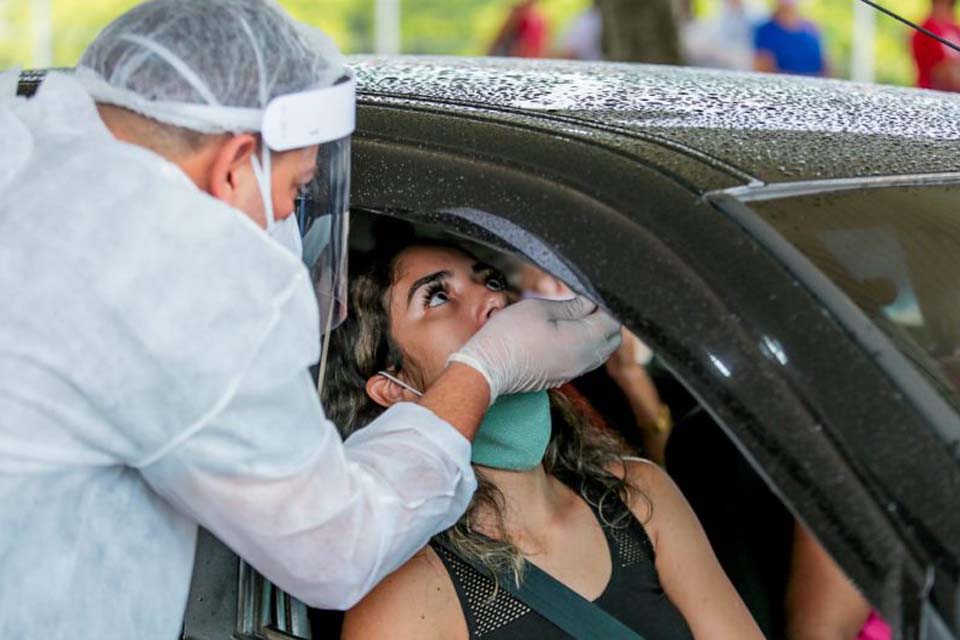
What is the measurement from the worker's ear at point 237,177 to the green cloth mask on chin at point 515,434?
55 centimetres

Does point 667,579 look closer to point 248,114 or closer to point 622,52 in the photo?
point 248,114

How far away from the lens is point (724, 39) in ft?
31.8

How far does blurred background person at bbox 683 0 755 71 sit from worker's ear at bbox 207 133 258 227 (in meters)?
6.82

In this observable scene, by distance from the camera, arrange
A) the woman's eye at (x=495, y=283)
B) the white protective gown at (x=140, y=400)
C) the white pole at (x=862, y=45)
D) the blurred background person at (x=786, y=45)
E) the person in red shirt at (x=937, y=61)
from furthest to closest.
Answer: the white pole at (x=862, y=45), the blurred background person at (x=786, y=45), the person in red shirt at (x=937, y=61), the woman's eye at (x=495, y=283), the white protective gown at (x=140, y=400)

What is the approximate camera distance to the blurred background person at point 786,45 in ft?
32.7

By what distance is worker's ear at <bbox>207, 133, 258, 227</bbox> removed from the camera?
5.82 ft

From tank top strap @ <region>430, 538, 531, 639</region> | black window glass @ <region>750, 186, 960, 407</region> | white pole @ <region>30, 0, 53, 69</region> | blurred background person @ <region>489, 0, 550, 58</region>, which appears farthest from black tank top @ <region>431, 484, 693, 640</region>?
white pole @ <region>30, 0, 53, 69</region>

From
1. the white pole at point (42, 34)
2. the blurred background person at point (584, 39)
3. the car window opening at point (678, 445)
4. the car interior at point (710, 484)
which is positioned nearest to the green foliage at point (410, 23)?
the white pole at point (42, 34)

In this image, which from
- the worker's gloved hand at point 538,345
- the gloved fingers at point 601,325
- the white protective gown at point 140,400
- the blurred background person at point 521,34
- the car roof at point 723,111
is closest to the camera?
the white protective gown at point 140,400

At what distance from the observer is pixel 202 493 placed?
1688 mm

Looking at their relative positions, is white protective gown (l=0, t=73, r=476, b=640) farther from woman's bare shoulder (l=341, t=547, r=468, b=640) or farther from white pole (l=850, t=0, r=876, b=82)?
white pole (l=850, t=0, r=876, b=82)

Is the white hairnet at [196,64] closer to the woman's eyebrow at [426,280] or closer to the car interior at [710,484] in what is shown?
the car interior at [710,484]

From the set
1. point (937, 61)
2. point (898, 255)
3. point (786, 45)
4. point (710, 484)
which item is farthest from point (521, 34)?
point (898, 255)

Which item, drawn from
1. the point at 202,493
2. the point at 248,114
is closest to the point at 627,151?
the point at 248,114
